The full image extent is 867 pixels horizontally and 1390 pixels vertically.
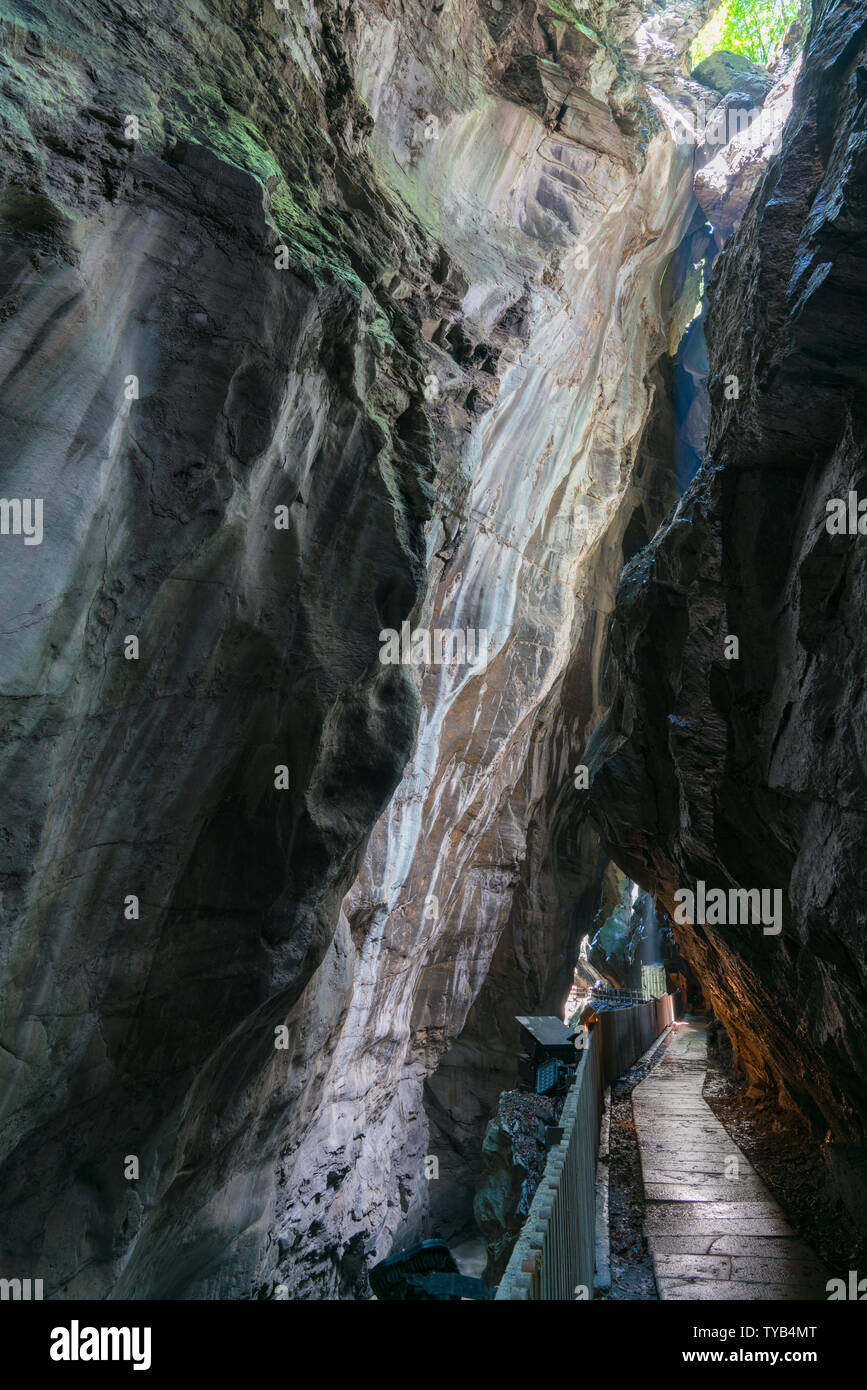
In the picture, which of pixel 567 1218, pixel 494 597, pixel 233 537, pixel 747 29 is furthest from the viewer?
pixel 747 29

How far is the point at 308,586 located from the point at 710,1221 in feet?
24.7

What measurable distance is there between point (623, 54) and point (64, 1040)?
2330 centimetres

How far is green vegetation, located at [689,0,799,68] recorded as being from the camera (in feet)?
90.0

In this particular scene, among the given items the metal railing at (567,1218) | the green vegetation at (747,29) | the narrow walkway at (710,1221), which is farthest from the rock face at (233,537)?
the green vegetation at (747,29)

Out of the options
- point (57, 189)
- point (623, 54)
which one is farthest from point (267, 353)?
point (623, 54)

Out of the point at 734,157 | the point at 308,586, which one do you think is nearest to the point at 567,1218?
the point at 308,586

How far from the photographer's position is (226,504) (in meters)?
7.65

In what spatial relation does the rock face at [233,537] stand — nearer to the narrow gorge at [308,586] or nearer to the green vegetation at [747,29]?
the narrow gorge at [308,586]

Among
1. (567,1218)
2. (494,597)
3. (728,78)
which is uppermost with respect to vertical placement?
(728,78)

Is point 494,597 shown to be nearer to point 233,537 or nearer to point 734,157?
point 233,537

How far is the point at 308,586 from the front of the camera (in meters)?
9.02

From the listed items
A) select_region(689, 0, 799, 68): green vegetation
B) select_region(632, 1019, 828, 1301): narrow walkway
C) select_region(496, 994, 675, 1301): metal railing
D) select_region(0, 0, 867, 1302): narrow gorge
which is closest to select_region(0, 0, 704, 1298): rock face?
select_region(0, 0, 867, 1302): narrow gorge

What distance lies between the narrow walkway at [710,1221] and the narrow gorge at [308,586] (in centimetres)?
67

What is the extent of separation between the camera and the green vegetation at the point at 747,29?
27.4 metres
